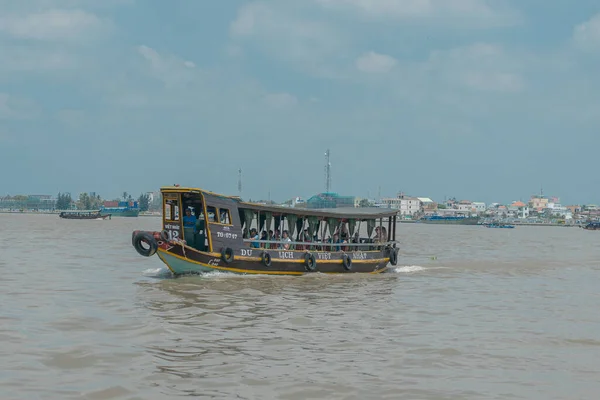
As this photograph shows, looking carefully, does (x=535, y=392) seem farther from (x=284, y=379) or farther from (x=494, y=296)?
(x=494, y=296)

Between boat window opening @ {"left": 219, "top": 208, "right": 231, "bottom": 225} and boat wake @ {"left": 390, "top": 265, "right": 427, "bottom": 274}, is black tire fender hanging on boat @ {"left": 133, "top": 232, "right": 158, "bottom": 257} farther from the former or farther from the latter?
boat wake @ {"left": 390, "top": 265, "right": 427, "bottom": 274}

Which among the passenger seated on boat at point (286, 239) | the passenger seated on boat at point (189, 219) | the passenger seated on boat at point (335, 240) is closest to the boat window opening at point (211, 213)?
the passenger seated on boat at point (189, 219)

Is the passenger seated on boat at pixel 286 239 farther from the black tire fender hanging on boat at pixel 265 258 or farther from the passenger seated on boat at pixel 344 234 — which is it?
the passenger seated on boat at pixel 344 234

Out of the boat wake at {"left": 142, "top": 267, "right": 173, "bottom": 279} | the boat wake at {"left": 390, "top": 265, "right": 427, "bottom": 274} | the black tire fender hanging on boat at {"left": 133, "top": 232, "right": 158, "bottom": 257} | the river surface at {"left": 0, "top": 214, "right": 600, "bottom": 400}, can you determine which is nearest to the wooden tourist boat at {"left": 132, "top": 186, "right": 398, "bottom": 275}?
the black tire fender hanging on boat at {"left": 133, "top": 232, "right": 158, "bottom": 257}

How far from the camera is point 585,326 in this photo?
17109 mm

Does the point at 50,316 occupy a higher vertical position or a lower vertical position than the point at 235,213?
lower

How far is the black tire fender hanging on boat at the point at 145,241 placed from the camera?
74.4 feet

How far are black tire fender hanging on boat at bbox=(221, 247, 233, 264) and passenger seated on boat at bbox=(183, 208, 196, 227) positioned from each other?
1.42 meters

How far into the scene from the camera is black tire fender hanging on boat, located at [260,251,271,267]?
2491cm

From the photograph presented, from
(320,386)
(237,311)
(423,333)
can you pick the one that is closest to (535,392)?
(320,386)

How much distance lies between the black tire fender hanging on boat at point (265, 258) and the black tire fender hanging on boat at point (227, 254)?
55.8 inches

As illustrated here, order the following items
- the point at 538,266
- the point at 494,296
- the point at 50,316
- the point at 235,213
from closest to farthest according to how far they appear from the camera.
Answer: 1. the point at 50,316
2. the point at 494,296
3. the point at 235,213
4. the point at 538,266

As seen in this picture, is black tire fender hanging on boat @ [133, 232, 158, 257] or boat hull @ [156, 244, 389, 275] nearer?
black tire fender hanging on boat @ [133, 232, 158, 257]

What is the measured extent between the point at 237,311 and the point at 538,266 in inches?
916
